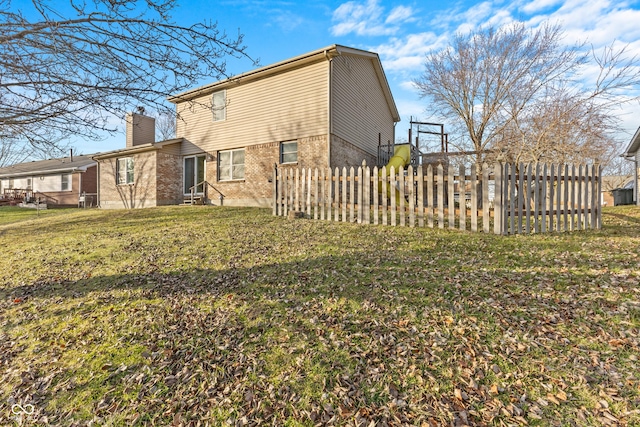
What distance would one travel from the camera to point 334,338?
305cm

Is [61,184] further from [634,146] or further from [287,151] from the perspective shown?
[634,146]

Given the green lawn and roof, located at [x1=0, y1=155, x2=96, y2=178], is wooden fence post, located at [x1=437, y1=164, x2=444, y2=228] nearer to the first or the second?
the green lawn

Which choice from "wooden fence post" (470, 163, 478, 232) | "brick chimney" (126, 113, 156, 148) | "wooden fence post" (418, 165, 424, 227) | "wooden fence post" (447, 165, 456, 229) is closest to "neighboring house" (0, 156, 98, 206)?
"brick chimney" (126, 113, 156, 148)

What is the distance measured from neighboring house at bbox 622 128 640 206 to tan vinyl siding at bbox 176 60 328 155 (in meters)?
15.1

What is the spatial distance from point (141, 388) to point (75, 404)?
49 centimetres

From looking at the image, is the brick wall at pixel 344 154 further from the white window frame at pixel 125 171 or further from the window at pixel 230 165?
the white window frame at pixel 125 171

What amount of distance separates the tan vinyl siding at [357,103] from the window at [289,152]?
6.22 feet

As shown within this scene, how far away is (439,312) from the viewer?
3385 mm

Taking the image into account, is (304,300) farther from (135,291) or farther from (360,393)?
(135,291)

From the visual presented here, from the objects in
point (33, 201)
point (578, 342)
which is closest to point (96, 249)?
point (578, 342)

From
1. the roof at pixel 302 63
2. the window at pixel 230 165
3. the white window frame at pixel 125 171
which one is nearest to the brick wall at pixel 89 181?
the white window frame at pixel 125 171

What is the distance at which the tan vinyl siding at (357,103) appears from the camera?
1269cm

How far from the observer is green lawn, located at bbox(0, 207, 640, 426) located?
226cm

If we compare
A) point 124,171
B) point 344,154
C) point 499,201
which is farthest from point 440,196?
point 124,171
